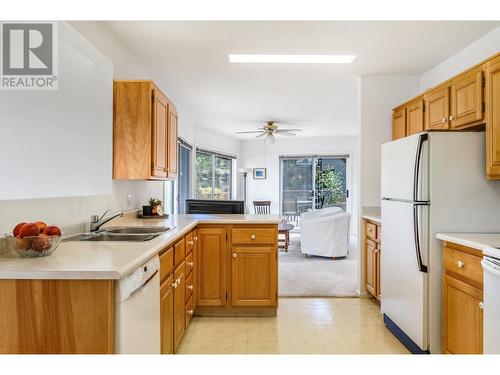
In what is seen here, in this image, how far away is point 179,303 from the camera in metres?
2.29

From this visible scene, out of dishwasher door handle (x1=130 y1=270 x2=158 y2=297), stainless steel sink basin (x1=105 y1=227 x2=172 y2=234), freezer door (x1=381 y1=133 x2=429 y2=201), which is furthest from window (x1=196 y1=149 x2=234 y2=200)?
dishwasher door handle (x1=130 y1=270 x2=158 y2=297)

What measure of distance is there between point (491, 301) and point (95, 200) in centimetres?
254

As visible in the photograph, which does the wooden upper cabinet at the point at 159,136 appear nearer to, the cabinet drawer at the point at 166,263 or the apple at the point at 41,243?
the cabinet drawer at the point at 166,263

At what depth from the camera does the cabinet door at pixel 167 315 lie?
1876mm

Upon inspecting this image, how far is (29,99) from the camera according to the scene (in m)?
1.99

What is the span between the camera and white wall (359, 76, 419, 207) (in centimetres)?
361

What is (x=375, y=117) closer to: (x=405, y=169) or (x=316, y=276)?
(x=405, y=169)

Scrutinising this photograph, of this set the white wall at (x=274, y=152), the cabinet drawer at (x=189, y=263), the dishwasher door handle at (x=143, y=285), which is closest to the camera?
the dishwasher door handle at (x=143, y=285)

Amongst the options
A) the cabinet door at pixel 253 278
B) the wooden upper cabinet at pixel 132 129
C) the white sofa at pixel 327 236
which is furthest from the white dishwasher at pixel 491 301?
the white sofa at pixel 327 236

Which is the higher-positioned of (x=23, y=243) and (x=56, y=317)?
(x=23, y=243)

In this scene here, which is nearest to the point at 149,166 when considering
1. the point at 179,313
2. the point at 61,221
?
the point at 61,221

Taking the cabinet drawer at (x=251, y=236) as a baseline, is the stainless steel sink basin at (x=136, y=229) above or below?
above

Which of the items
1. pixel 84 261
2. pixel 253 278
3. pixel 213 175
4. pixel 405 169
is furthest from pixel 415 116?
pixel 213 175

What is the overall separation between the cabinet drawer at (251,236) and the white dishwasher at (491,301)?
5.40 ft
